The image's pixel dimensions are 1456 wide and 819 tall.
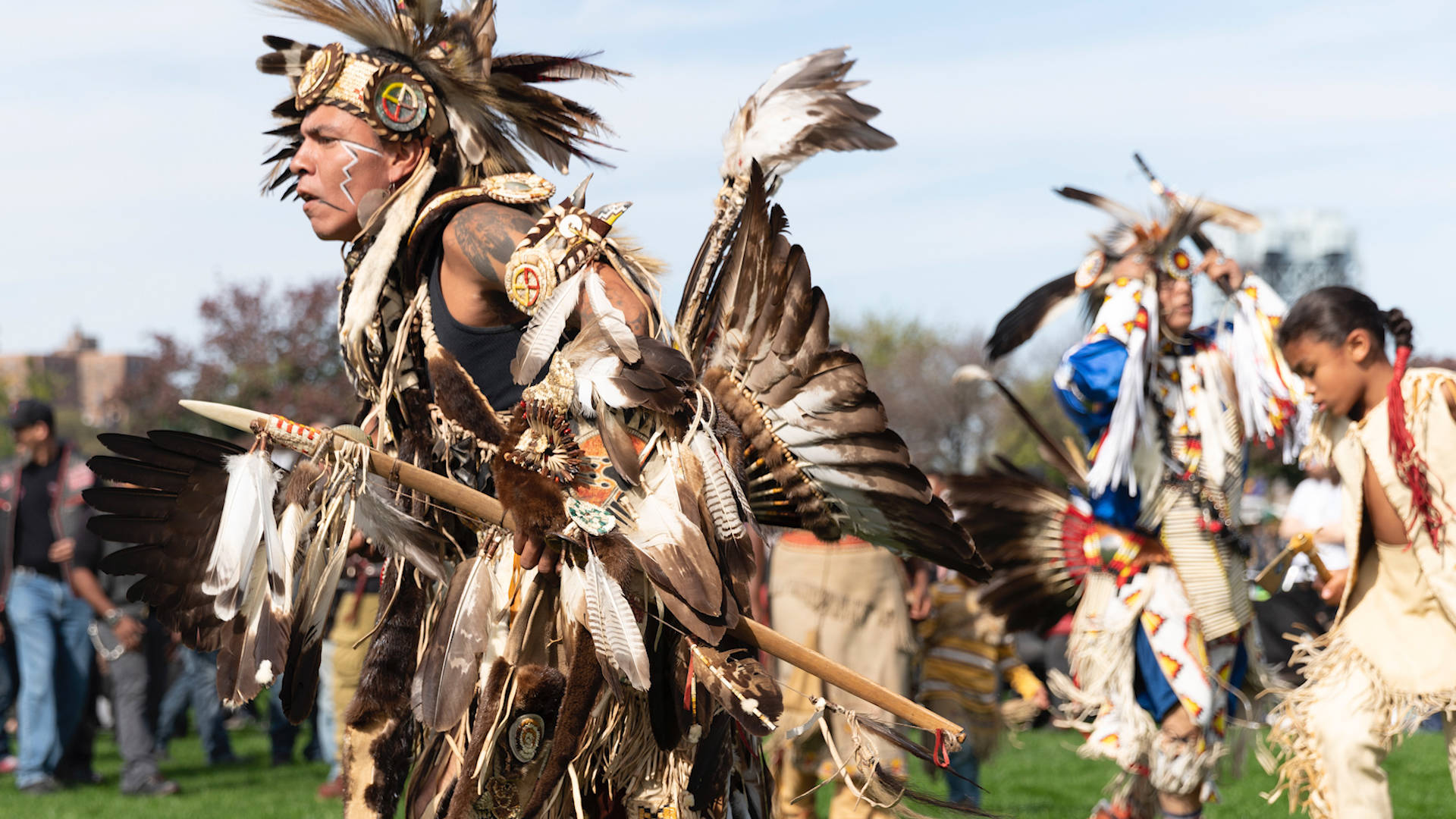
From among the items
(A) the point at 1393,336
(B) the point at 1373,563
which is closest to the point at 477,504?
(B) the point at 1373,563

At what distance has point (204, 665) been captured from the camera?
9594 millimetres

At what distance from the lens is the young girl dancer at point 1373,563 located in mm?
4246

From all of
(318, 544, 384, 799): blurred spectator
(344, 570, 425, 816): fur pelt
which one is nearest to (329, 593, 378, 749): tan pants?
(318, 544, 384, 799): blurred spectator

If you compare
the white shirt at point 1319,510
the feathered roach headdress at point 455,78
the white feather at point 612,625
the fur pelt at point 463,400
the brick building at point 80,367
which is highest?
the feathered roach headdress at point 455,78

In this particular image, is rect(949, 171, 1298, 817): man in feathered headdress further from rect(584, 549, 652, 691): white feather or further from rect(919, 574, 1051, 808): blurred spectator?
rect(584, 549, 652, 691): white feather

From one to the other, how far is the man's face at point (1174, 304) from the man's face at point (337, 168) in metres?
3.32

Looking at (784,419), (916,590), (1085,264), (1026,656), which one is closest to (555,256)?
(784,419)

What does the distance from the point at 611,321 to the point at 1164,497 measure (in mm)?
3237

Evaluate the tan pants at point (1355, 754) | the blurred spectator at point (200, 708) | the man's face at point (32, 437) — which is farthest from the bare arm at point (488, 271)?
the blurred spectator at point (200, 708)

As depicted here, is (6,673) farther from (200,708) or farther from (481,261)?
(481,261)

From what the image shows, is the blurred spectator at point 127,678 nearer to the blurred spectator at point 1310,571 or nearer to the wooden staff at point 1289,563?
the wooden staff at point 1289,563

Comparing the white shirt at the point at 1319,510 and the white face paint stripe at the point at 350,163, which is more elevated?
the white face paint stripe at the point at 350,163

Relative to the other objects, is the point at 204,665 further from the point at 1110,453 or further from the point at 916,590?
the point at 1110,453

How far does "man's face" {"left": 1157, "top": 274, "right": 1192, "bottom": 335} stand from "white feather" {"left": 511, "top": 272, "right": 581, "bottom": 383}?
3404mm
